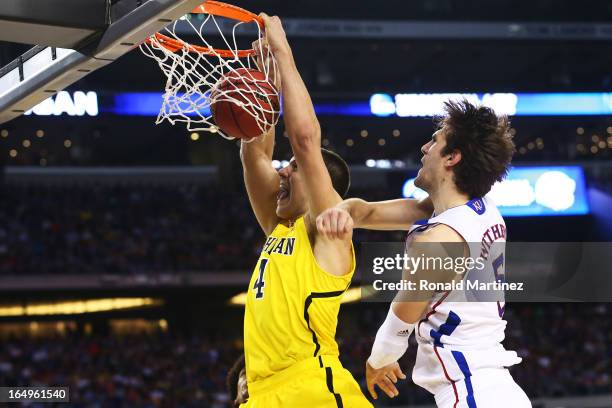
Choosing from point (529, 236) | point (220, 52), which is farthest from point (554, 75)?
point (220, 52)

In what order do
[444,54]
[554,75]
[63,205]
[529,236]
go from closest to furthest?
[63,205] → [529,236] → [444,54] → [554,75]

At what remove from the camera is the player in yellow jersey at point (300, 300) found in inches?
132

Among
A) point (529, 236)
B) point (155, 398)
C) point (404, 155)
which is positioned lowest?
point (155, 398)

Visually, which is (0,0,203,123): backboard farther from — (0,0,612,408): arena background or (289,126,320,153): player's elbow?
(0,0,612,408): arena background

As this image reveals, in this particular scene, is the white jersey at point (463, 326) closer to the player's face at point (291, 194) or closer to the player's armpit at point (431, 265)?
the player's armpit at point (431, 265)

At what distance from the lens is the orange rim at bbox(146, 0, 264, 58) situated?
3.43 meters

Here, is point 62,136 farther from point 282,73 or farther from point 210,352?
point 282,73

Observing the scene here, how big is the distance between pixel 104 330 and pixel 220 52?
1755 centimetres

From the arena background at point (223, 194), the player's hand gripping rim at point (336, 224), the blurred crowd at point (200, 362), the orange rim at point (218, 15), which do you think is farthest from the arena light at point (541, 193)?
the player's hand gripping rim at point (336, 224)

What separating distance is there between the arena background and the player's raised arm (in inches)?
512

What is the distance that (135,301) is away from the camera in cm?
2052

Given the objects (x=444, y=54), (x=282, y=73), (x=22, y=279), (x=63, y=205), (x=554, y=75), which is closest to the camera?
(x=282, y=73)

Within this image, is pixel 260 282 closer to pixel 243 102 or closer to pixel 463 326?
pixel 243 102

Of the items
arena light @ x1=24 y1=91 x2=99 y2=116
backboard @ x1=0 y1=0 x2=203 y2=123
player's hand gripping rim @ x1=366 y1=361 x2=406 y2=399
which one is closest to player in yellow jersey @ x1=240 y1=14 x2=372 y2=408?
player's hand gripping rim @ x1=366 y1=361 x2=406 y2=399
